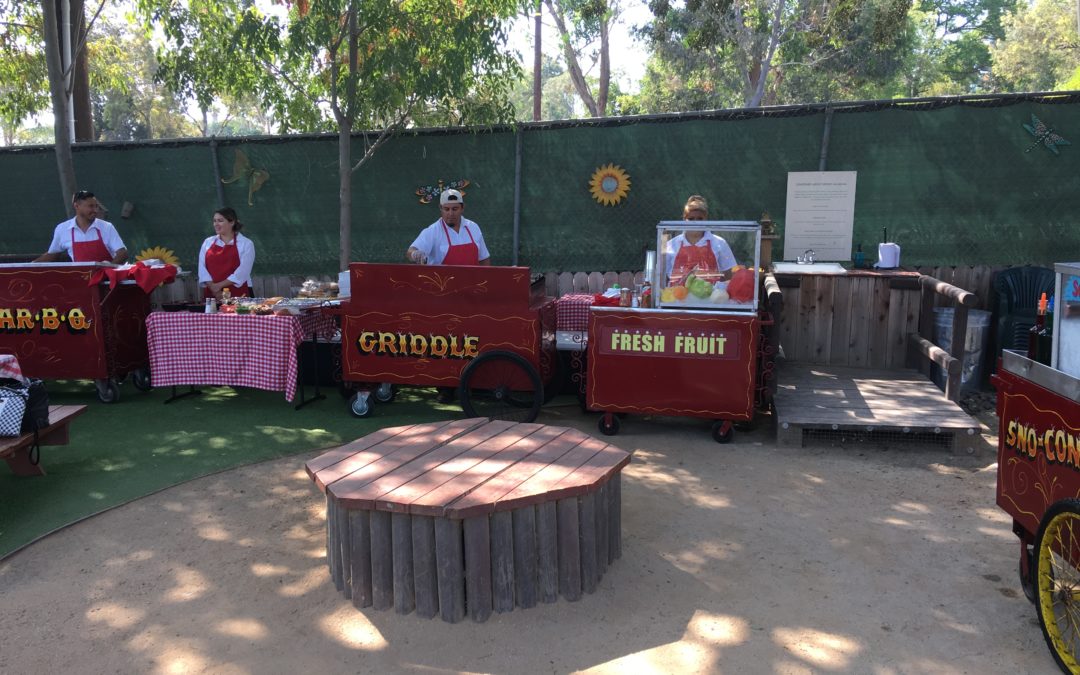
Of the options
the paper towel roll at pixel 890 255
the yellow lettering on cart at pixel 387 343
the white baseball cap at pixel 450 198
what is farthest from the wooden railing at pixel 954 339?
the yellow lettering on cart at pixel 387 343

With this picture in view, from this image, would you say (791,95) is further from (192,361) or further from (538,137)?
(192,361)

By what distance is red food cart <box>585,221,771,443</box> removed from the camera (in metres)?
6.31

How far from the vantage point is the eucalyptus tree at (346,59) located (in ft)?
26.7

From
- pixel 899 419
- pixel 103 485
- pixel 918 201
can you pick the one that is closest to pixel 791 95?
pixel 918 201

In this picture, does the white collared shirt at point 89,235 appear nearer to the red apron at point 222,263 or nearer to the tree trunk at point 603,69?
the red apron at point 222,263

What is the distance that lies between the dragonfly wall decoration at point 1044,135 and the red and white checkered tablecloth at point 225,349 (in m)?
6.99

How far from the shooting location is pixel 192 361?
7508 millimetres

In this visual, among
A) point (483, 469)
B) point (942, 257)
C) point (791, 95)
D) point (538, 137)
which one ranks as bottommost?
point (483, 469)

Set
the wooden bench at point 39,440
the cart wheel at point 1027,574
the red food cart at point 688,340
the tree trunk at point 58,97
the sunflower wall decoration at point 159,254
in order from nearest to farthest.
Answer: the cart wheel at point 1027,574 → the wooden bench at point 39,440 → the red food cart at point 688,340 → the tree trunk at point 58,97 → the sunflower wall decoration at point 159,254

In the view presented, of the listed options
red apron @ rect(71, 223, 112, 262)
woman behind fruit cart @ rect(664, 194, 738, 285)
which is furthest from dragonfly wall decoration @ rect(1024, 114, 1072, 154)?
red apron @ rect(71, 223, 112, 262)

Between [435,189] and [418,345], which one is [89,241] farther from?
[418,345]

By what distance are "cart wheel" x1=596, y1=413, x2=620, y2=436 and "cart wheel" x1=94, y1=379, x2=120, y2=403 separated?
4.55m

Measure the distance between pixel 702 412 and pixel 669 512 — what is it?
1.49m

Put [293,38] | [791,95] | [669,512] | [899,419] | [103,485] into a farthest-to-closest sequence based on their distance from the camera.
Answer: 1. [791,95]
2. [293,38]
3. [899,419]
4. [103,485]
5. [669,512]
